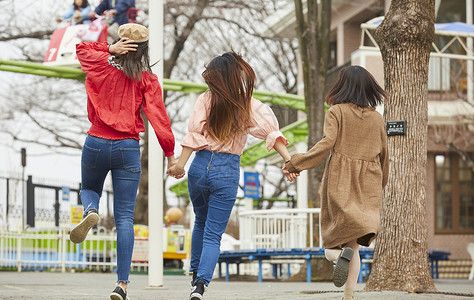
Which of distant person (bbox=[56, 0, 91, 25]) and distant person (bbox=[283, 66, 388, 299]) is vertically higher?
distant person (bbox=[56, 0, 91, 25])

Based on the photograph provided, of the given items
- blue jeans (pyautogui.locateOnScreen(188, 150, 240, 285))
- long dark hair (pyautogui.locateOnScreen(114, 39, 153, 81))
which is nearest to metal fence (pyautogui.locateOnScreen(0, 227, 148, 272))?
long dark hair (pyautogui.locateOnScreen(114, 39, 153, 81))

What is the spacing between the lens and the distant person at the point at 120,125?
6.38 meters

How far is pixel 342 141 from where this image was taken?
638cm

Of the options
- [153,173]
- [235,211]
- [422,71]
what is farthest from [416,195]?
[235,211]

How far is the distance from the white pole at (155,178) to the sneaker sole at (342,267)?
3.91 meters

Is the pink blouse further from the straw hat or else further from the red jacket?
the straw hat

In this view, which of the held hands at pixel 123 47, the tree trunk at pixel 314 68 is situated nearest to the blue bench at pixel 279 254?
the tree trunk at pixel 314 68

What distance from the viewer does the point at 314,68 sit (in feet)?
52.4

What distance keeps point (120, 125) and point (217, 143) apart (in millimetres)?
708

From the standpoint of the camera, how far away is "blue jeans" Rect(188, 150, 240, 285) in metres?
6.27

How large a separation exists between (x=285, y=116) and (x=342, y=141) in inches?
829

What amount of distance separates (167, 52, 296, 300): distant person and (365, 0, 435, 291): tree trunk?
9.65 feet

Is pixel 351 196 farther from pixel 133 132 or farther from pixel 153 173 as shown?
pixel 153 173

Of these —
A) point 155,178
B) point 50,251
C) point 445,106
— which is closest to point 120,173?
point 155,178
